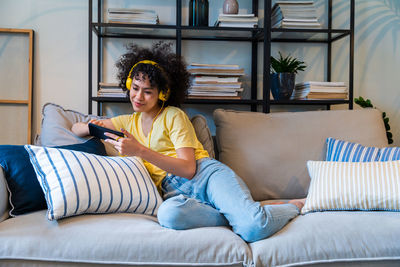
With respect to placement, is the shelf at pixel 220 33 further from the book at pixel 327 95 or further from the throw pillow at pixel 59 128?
the throw pillow at pixel 59 128

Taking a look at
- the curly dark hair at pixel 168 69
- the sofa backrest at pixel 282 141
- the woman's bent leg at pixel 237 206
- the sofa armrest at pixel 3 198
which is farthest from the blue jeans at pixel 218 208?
the sofa armrest at pixel 3 198

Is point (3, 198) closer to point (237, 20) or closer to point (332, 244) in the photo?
point (332, 244)

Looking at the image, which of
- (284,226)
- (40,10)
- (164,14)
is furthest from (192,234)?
(40,10)

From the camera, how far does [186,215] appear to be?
134 cm

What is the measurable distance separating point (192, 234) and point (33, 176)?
0.65m

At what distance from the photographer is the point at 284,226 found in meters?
1.42

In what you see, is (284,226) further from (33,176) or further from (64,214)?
(33,176)

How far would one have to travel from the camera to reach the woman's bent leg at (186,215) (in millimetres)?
1332

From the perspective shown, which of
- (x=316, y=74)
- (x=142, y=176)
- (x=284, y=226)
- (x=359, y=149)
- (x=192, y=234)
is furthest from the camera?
(x=316, y=74)

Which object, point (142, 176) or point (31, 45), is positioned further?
point (31, 45)

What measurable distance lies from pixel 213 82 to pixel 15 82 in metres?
1.23

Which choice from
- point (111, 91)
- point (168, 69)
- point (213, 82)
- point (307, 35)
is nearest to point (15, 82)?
point (111, 91)

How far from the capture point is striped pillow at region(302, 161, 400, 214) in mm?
1572

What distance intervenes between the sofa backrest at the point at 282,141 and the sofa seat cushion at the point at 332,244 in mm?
521
